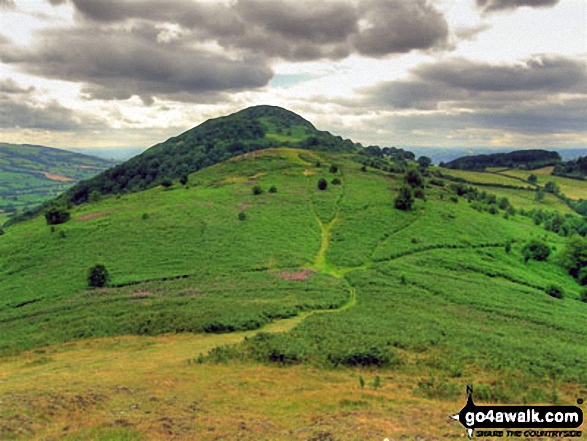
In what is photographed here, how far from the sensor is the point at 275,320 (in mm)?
39812

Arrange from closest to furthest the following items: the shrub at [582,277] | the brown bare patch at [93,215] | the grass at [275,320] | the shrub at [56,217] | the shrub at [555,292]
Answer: the grass at [275,320], the shrub at [555,292], the shrub at [582,277], the shrub at [56,217], the brown bare patch at [93,215]

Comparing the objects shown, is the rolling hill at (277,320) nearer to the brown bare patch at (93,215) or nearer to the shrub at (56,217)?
the brown bare patch at (93,215)

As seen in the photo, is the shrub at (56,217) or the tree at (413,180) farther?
the tree at (413,180)

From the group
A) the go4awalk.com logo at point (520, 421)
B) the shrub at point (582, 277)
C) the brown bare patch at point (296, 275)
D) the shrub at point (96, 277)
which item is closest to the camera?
the go4awalk.com logo at point (520, 421)

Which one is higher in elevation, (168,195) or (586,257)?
(168,195)

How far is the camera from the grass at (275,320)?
1947 cm

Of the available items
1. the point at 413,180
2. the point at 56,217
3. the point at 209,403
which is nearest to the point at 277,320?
the point at 209,403

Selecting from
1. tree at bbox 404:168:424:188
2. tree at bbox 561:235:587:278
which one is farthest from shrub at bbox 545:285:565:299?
tree at bbox 404:168:424:188

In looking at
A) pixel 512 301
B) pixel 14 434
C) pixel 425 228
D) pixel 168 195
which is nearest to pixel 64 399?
pixel 14 434

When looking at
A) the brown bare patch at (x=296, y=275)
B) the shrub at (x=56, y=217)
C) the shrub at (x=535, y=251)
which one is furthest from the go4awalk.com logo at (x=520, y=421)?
the shrub at (x=56, y=217)

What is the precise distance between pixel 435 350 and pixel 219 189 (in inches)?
3205

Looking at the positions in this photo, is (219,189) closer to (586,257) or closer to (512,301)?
(512,301)

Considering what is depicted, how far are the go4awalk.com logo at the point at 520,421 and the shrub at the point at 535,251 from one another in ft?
212

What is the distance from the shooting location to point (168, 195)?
9725 centimetres
